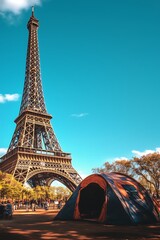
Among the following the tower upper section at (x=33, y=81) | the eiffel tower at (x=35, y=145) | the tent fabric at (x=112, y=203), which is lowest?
the tent fabric at (x=112, y=203)

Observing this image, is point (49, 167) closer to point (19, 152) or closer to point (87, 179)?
point (19, 152)

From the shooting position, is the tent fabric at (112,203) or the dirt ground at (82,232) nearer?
the dirt ground at (82,232)

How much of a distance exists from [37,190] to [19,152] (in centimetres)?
1267

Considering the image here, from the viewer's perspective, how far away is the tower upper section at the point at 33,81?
62.0m

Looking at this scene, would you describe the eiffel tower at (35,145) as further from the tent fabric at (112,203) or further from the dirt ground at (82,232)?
the dirt ground at (82,232)

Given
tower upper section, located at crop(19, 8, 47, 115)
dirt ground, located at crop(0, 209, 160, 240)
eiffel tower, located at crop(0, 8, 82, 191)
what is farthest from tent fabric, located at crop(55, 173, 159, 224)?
tower upper section, located at crop(19, 8, 47, 115)

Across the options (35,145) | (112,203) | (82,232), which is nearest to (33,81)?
(35,145)

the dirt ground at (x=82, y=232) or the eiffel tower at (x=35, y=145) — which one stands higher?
the eiffel tower at (x=35, y=145)

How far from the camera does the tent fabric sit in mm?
11570

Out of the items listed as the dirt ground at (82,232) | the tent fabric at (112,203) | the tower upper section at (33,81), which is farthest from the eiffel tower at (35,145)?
the dirt ground at (82,232)

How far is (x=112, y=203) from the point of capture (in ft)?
39.1

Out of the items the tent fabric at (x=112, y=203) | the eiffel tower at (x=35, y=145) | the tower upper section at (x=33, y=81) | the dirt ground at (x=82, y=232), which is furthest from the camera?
the tower upper section at (x=33, y=81)

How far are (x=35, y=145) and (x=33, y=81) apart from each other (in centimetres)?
1725

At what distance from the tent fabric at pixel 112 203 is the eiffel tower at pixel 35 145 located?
31.4m
